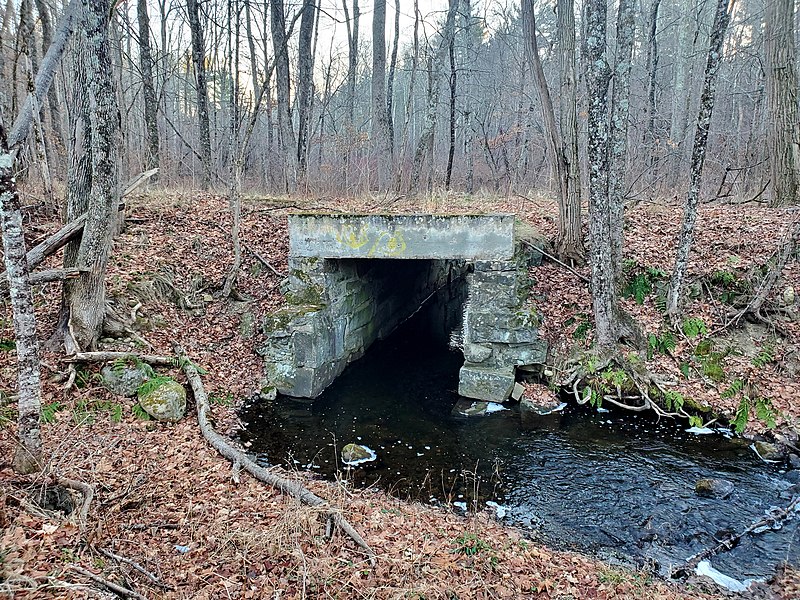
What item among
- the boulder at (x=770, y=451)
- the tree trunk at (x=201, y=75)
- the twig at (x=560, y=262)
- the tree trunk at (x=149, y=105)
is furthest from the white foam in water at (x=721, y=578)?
the tree trunk at (x=149, y=105)

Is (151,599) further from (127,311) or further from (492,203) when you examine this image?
(492,203)

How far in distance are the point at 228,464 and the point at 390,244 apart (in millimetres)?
4185

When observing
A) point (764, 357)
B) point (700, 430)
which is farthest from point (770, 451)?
point (764, 357)

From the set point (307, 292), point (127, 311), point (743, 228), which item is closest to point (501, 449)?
point (307, 292)

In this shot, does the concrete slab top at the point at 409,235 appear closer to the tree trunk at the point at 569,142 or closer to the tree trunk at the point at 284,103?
the tree trunk at the point at 569,142

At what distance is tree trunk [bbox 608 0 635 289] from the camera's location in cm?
877

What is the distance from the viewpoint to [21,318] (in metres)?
4.12

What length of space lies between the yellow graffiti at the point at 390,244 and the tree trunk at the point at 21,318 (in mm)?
5060

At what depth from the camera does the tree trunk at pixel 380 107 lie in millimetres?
16125

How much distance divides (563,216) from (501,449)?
5153mm

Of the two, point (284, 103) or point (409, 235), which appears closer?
point (409, 235)

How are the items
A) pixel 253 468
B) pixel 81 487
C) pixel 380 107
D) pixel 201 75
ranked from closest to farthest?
pixel 81 487 < pixel 253 468 < pixel 201 75 < pixel 380 107

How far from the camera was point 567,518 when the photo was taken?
5.62m

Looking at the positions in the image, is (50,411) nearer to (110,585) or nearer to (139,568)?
(139,568)
